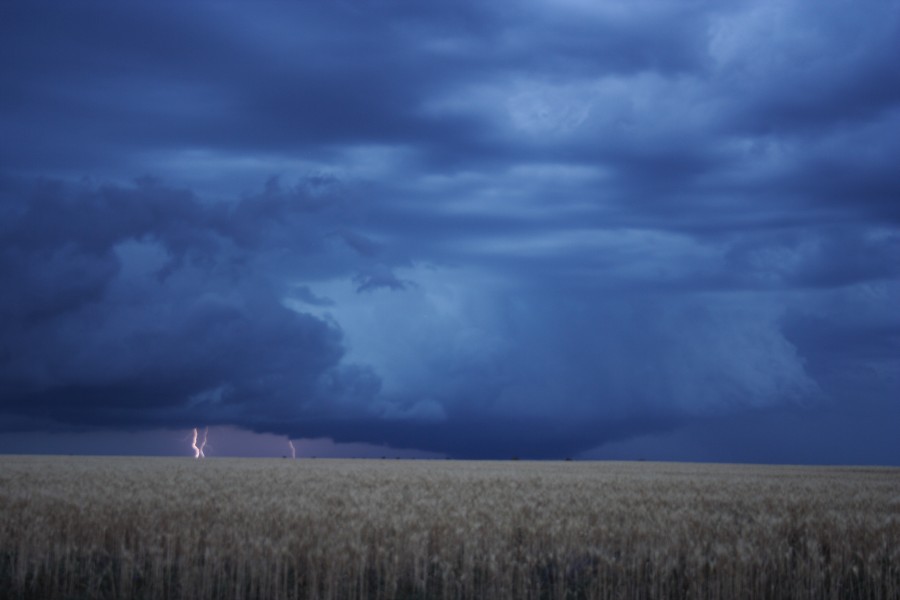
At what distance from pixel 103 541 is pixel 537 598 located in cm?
842

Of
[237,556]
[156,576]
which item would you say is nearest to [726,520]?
[237,556]

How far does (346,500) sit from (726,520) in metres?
10.2

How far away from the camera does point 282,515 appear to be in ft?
56.3

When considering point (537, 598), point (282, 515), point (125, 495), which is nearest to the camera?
point (537, 598)

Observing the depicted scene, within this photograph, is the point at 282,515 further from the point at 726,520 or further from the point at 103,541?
the point at 726,520

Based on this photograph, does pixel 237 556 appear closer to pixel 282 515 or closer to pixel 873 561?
pixel 282 515

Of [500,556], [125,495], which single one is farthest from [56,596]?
[125,495]

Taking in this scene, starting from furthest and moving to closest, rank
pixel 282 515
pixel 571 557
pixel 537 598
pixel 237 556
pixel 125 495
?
pixel 125 495
pixel 282 515
pixel 571 557
pixel 237 556
pixel 537 598

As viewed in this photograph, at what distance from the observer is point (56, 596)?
11773 mm

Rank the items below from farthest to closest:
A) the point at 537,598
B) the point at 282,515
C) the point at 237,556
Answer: the point at 282,515 < the point at 237,556 < the point at 537,598

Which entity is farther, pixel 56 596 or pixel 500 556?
pixel 500 556

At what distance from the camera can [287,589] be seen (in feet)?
40.3

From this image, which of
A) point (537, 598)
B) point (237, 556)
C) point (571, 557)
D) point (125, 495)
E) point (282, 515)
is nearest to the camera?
point (537, 598)

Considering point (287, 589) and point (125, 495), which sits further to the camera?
point (125, 495)
